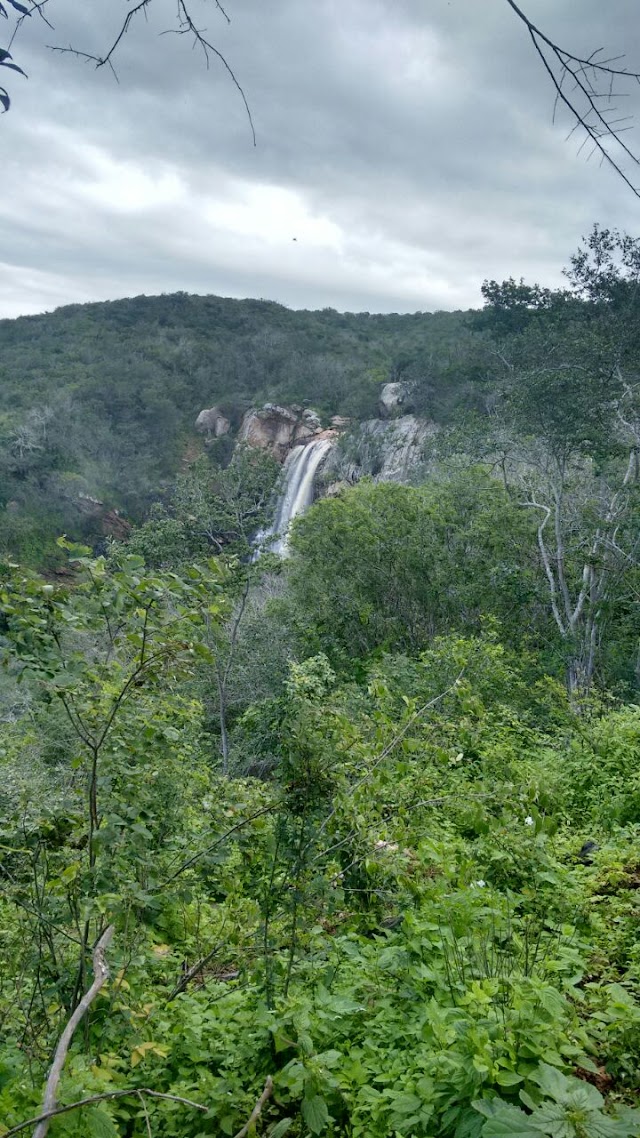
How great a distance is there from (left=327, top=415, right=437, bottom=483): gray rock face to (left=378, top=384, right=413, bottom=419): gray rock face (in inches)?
40.7

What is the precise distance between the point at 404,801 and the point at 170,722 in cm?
106

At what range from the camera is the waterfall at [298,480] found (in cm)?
2908

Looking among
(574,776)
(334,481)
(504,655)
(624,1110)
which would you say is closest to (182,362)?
(334,481)

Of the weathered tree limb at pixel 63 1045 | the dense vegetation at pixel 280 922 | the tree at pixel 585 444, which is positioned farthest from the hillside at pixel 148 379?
the weathered tree limb at pixel 63 1045

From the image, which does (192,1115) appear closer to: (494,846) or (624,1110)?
(624,1110)

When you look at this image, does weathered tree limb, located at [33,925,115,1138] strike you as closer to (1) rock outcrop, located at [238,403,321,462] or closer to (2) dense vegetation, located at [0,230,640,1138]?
(2) dense vegetation, located at [0,230,640,1138]

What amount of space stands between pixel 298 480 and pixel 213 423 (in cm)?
1343

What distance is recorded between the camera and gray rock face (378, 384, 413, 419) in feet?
108

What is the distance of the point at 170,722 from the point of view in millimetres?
3303

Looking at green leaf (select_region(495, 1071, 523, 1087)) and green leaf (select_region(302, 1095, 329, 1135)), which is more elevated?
green leaf (select_region(495, 1071, 523, 1087))

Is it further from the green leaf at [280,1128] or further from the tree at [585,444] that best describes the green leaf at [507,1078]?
the tree at [585,444]

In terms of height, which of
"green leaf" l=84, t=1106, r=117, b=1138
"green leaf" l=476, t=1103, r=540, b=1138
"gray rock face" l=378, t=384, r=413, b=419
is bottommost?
"green leaf" l=84, t=1106, r=117, b=1138

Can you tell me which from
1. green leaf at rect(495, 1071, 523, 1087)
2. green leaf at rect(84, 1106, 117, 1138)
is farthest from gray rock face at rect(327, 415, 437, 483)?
green leaf at rect(84, 1106, 117, 1138)

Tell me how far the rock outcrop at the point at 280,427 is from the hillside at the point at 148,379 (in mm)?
1268
